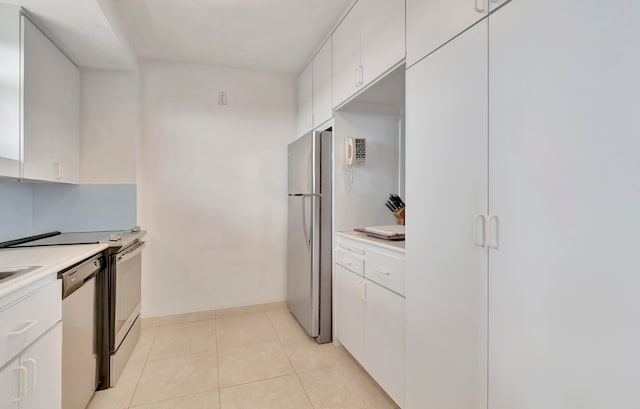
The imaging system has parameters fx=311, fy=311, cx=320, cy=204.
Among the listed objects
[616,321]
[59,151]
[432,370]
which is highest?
[59,151]

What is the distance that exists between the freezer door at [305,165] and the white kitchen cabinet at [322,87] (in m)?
0.20

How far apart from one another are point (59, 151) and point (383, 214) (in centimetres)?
242

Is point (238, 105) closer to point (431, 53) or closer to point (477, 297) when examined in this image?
point (431, 53)

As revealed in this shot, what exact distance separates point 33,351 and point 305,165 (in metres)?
1.99

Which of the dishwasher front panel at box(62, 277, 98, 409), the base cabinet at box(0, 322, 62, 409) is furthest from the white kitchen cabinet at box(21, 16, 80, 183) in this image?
the base cabinet at box(0, 322, 62, 409)

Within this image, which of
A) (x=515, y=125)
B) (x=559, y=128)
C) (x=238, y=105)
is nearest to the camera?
(x=559, y=128)

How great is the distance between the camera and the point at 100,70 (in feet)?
8.64

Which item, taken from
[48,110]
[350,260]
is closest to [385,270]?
[350,260]

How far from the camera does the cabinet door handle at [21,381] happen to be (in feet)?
3.59

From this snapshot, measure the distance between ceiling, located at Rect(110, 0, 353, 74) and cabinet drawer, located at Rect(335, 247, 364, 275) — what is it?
172 centimetres

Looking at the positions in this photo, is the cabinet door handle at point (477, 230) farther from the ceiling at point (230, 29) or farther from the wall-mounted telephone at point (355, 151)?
the ceiling at point (230, 29)

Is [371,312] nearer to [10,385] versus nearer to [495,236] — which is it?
[495,236]

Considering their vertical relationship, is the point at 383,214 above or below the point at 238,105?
below

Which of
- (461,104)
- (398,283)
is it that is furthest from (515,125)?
(398,283)
